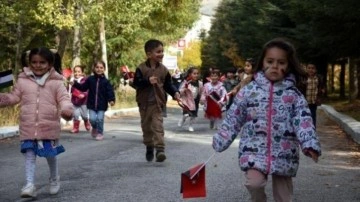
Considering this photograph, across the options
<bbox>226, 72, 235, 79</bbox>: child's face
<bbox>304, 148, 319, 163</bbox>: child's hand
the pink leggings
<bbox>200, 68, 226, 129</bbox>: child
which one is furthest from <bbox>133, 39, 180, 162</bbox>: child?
<bbox>226, 72, 235, 79</bbox>: child's face

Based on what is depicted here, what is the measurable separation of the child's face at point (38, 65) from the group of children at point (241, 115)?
0.04 ft

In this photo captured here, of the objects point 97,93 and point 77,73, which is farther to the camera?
point 77,73

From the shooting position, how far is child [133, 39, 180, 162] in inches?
404

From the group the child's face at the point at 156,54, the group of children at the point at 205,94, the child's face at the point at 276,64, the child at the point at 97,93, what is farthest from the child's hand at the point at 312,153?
the group of children at the point at 205,94

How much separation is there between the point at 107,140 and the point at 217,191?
7.20m

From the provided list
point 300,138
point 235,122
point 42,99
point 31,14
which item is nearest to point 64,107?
point 42,99

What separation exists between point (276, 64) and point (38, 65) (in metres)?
3.14

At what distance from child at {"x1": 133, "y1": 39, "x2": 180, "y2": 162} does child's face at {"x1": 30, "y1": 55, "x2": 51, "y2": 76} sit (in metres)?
2.90

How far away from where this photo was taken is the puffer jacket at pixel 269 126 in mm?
5195

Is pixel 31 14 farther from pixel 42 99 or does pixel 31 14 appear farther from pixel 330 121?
pixel 42 99

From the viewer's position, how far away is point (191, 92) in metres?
18.3

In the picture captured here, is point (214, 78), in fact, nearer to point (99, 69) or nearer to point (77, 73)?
point (77, 73)

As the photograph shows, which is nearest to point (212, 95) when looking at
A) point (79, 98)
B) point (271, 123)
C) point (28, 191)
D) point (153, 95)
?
point (79, 98)

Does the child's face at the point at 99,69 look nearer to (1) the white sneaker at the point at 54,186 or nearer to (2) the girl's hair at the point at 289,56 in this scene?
(1) the white sneaker at the point at 54,186
